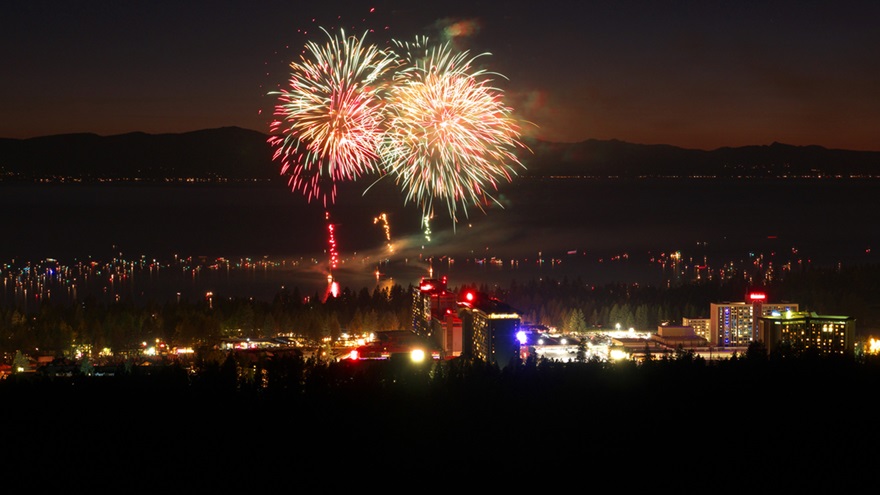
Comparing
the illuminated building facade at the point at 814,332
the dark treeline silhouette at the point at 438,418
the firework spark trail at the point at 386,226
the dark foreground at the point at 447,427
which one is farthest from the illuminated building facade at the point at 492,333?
the firework spark trail at the point at 386,226

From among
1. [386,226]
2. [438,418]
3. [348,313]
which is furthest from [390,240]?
[438,418]

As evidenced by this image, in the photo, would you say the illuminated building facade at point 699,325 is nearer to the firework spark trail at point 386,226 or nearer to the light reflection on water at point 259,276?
the light reflection on water at point 259,276

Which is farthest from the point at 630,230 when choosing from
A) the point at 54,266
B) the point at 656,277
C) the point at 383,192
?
the point at 383,192

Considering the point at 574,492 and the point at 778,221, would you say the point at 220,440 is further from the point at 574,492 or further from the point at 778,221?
the point at 778,221

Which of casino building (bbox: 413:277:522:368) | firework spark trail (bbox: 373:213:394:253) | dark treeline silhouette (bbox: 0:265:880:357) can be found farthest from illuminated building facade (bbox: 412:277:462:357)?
firework spark trail (bbox: 373:213:394:253)

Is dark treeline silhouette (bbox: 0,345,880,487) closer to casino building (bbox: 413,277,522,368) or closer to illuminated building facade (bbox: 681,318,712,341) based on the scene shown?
casino building (bbox: 413,277,522,368)

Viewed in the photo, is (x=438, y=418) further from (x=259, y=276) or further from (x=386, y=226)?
(x=386, y=226)
